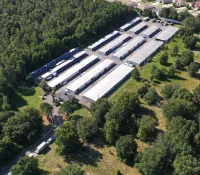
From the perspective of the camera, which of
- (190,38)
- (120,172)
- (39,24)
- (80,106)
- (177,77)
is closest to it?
(120,172)

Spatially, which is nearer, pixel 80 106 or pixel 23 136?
pixel 23 136

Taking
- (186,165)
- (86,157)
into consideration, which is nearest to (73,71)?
(86,157)

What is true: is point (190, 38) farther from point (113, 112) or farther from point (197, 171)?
point (197, 171)

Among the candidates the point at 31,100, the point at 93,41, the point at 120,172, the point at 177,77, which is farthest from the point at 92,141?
the point at 93,41

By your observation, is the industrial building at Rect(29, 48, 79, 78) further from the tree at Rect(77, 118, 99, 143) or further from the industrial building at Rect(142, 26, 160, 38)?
the tree at Rect(77, 118, 99, 143)

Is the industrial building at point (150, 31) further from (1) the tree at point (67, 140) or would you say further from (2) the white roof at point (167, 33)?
(1) the tree at point (67, 140)

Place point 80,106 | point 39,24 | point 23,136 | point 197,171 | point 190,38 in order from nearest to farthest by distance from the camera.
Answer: point 197,171 → point 23,136 → point 80,106 → point 190,38 → point 39,24
